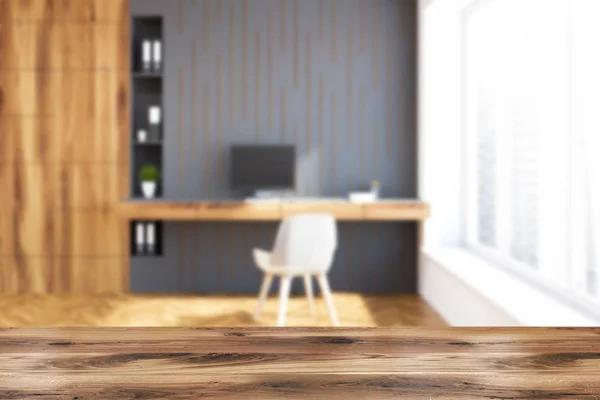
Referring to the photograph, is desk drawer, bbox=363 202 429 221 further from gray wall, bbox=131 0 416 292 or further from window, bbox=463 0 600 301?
gray wall, bbox=131 0 416 292

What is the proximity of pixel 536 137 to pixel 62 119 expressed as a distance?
158 inches

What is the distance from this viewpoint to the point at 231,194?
228 inches

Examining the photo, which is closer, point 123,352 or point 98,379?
point 98,379

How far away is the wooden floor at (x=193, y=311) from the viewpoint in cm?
464

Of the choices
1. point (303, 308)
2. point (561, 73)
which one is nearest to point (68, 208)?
point (303, 308)

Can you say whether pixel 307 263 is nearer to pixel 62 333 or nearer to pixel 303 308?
pixel 303 308

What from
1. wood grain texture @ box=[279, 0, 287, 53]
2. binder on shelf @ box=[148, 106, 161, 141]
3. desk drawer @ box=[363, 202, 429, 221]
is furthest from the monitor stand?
wood grain texture @ box=[279, 0, 287, 53]

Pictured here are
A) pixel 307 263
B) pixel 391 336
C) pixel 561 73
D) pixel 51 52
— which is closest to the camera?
pixel 391 336

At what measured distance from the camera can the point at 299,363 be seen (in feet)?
4.48

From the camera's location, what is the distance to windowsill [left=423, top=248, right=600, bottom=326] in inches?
116

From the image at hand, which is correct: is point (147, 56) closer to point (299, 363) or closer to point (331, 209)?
point (331, 209)

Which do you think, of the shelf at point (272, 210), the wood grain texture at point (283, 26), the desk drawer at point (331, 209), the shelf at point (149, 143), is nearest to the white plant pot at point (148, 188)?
the shelf at point (149, 143)

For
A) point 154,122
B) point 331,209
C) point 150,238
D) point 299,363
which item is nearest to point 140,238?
point 150,238

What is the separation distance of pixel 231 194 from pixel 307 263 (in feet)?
5.63
